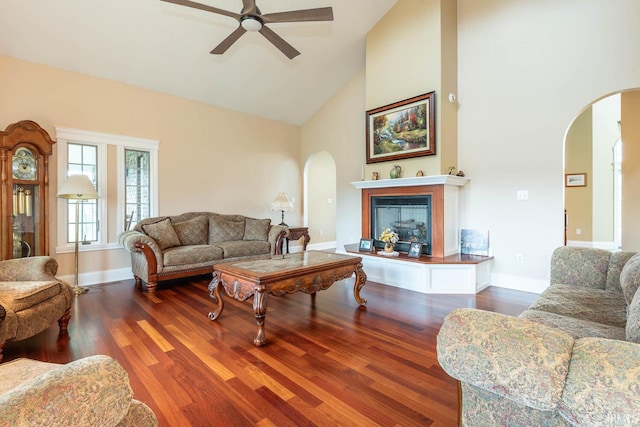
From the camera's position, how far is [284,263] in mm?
2988

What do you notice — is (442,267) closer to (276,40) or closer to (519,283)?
(519,283)

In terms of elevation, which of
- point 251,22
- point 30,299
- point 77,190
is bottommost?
point 30,299

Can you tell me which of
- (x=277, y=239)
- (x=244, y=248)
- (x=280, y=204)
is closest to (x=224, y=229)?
(x=244, y=248)

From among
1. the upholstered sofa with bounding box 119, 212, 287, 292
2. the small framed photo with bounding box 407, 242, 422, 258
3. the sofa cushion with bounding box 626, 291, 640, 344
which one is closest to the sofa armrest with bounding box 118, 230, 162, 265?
the upholstered sofa with bounding box 119, 212, 287, 292

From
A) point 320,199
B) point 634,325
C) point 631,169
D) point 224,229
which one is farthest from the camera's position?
point 320,199

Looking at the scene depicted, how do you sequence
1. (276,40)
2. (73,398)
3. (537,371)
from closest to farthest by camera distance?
(73,398) < (537,371) < (276,40)

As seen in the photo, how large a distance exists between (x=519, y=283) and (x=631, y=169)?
2.66m

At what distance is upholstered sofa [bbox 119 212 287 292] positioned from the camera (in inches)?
158

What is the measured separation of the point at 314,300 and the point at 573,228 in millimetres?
6465

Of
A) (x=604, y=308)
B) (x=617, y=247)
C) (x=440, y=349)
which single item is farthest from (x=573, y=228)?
(x=440, y=349)

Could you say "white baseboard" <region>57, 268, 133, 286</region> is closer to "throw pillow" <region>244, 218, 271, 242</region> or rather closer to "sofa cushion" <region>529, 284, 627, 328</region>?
"throw pillow" <region>244, 218, 271, 242</region>

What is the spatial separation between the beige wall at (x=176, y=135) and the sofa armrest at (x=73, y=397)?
4359mm

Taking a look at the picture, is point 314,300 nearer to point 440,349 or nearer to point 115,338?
point 115,338

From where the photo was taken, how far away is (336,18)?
4520 millimetres
